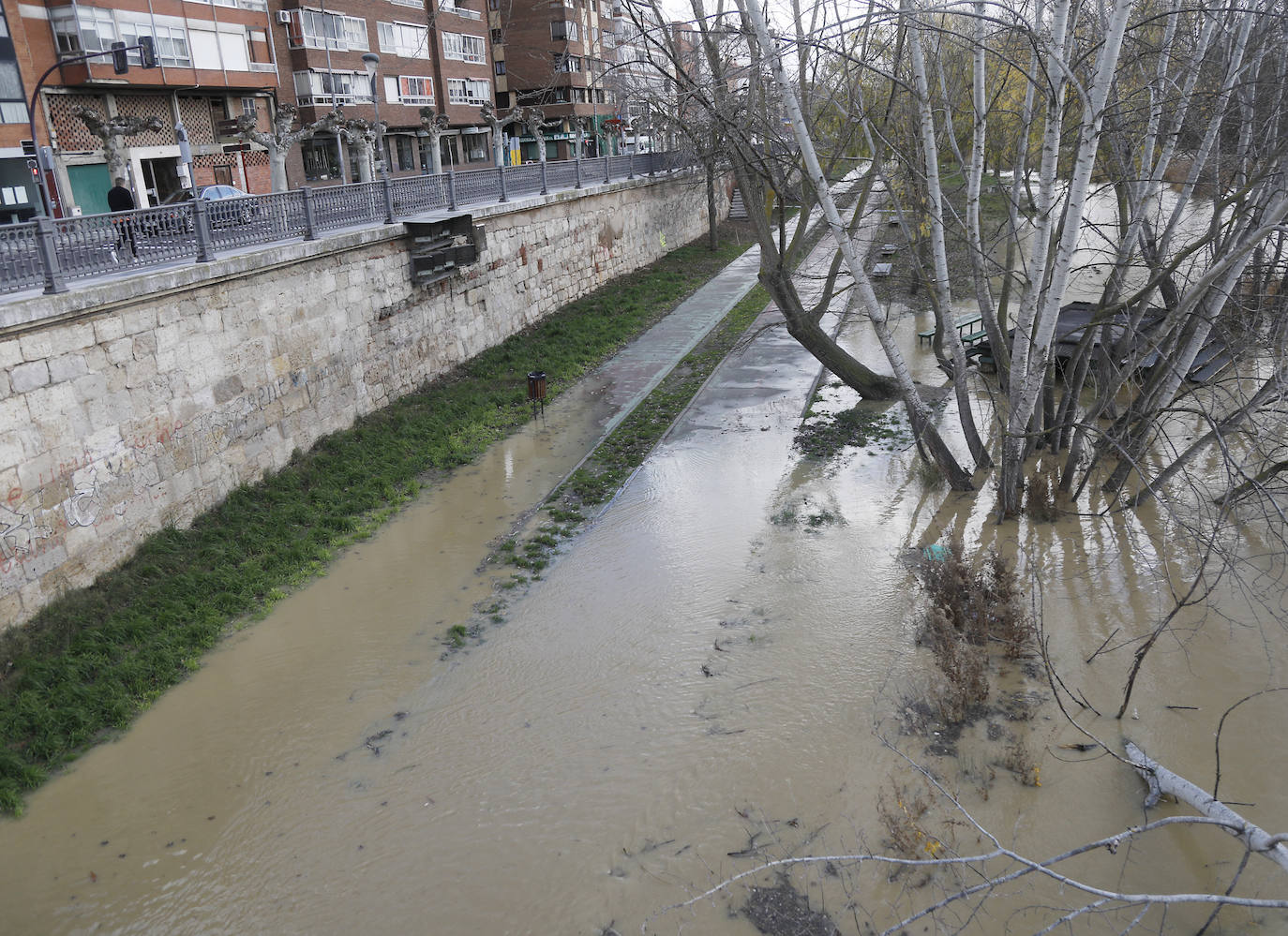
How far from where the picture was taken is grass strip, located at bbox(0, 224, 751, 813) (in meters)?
7.11

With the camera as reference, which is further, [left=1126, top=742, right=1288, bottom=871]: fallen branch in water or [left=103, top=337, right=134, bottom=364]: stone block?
[left=103, top=337, right=134, bottom=364]: stone block

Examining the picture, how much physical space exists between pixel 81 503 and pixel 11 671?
5.66 feet

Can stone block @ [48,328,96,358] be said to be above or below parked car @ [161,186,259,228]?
below

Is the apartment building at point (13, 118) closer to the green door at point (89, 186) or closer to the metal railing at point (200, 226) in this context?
the green door at point (89, 186)

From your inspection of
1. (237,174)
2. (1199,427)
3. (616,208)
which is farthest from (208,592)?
(237,174)

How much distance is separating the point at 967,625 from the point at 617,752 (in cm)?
337

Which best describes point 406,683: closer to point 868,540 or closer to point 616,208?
point 868,540

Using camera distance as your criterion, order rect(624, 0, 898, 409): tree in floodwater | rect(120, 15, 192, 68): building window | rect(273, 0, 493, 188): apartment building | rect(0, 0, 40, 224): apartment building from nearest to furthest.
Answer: rect(624, 0, 898, 409): tree in floodwater → rect(0, 0, 40, 224): apartment building → rect(120, 15, 192, 68): building window → rect(273, 0, 493, 188): apartment building

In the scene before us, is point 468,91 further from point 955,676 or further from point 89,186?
point 955,676

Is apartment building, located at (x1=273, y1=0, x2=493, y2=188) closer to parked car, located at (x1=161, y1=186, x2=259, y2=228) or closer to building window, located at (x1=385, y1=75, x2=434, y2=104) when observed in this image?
building window, located at (x1=385, y1=75, x2=434, y2=104)

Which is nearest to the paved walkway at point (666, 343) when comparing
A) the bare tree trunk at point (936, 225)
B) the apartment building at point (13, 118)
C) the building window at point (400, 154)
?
the bare tree trunk at point (936, 225)

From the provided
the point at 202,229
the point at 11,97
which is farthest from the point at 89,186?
the point at 202,229

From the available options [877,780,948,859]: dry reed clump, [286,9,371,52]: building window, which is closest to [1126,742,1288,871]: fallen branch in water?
[877,780,948,859]: dry reed clump

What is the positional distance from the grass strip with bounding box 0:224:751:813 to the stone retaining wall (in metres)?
0.28
